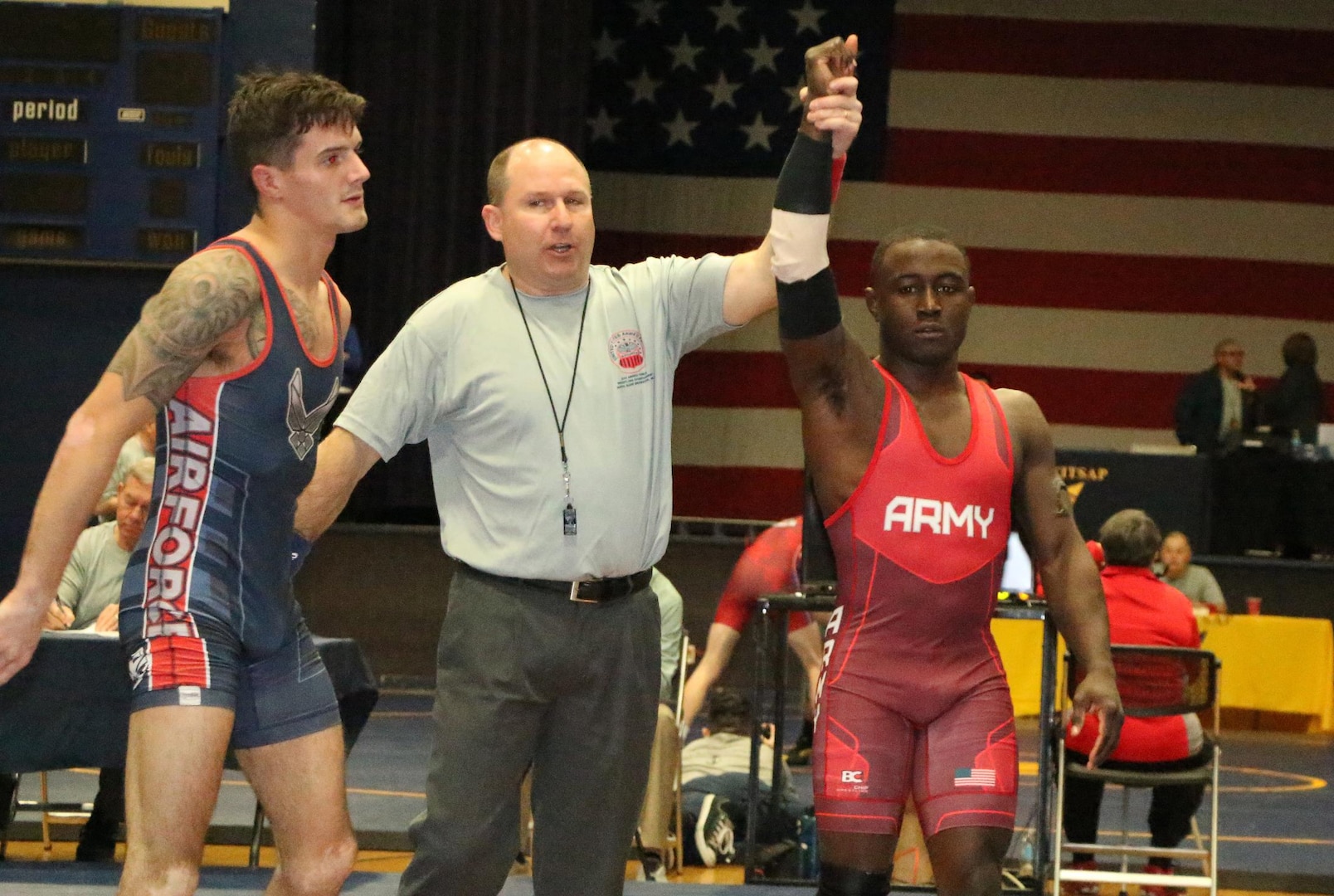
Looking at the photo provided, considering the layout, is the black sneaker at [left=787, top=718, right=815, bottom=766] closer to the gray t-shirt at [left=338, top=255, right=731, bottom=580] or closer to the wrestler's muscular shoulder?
the gray t-shirt at [left=338, top=255, right=731, bottom=580]

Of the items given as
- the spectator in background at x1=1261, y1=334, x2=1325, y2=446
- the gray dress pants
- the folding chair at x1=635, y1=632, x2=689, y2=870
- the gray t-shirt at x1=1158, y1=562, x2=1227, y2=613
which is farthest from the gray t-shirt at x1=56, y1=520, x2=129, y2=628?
the spectator in background at x1=1261, y1=334, x2=1325, y2=446

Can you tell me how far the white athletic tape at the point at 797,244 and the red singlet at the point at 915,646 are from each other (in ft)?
1.41

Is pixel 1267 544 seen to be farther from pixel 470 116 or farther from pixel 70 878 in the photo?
pixel 70 878

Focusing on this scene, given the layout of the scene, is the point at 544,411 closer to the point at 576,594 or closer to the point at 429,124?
the point at 576,594

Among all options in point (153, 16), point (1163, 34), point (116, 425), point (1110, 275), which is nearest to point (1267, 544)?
point (1110, 275)

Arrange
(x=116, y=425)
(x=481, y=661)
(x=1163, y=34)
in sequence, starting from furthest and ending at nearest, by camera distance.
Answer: (x=1163, y=34)
(x=481, y=661)
(x=116, y=425)

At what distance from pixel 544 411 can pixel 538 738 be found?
0.66 m

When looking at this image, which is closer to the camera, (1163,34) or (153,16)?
(153,16)

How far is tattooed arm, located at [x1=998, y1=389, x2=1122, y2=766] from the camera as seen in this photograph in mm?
3867

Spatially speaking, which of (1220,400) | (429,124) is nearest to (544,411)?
(429,124)

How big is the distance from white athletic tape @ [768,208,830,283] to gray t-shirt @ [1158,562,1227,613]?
7058mm

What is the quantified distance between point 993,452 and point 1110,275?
11.2 meters

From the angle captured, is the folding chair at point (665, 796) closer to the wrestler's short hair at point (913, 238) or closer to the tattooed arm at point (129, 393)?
the wrestler's short hair at point (913, 238)

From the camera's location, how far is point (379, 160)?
12648mm
